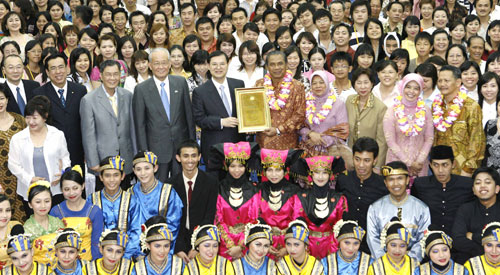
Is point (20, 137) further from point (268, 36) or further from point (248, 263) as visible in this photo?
point (268, 36)

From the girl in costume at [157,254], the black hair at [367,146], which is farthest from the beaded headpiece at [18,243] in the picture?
the black hair at [367,146]

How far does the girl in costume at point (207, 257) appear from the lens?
7.47 metres

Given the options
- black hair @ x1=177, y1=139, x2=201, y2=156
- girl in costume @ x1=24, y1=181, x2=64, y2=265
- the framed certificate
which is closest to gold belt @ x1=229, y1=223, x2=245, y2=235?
black hair @ x1=177, y1=139, x2=201, y2=156

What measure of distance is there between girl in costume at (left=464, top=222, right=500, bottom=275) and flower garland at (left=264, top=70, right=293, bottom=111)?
2.66 meters

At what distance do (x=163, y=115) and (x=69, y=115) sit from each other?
3.47 ft

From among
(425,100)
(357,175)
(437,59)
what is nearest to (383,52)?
(437,59)

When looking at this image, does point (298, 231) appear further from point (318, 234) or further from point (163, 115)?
point (163, 115)

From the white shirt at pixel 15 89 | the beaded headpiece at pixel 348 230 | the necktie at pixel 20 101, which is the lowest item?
the beaded headpiece at pixel 348 230

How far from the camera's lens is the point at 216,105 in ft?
29.6

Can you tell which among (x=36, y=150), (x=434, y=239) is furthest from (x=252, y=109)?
(x=434, y=239)

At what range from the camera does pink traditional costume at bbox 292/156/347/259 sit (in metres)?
8.11

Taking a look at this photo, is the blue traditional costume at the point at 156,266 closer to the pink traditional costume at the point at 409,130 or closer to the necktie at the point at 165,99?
the necktie at the point at 165,99

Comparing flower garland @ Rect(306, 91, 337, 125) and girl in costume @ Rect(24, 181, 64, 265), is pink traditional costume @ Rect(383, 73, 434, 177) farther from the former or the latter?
girl in costume @ Rect(24, 181, 64, 265)

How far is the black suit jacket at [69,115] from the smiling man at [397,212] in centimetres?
340
